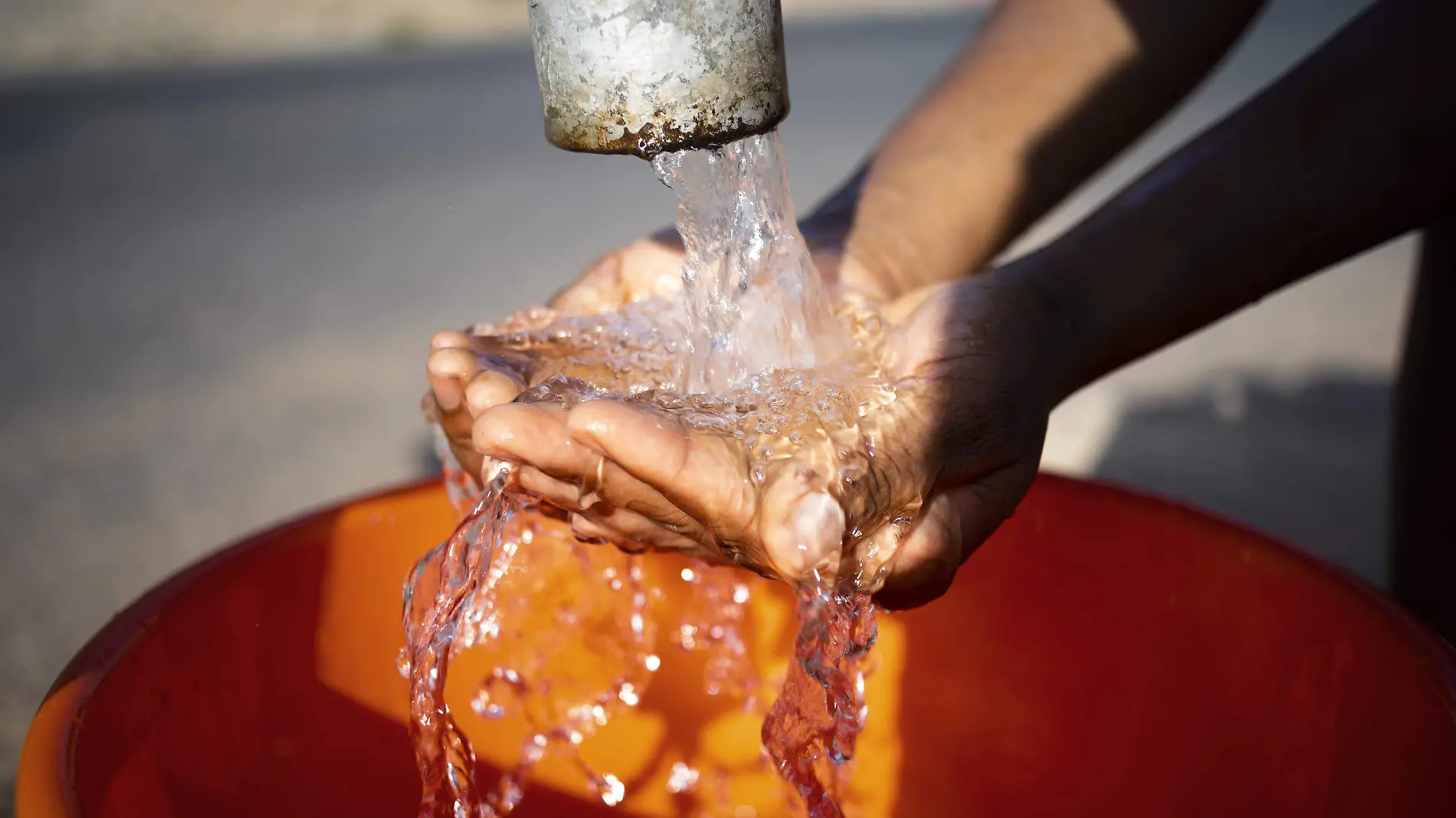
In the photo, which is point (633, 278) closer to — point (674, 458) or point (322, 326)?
point (674, 458)

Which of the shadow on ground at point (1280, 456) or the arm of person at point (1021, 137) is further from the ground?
the arm of person at point (1021, 137)

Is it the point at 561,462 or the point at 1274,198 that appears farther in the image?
the point at 1274,198

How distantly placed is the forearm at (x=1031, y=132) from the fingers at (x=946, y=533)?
1.09ft

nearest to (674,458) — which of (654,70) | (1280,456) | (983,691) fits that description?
(654,70)

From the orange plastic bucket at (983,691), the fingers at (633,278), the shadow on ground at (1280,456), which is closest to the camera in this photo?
the orange plastic bucket at (983,691)

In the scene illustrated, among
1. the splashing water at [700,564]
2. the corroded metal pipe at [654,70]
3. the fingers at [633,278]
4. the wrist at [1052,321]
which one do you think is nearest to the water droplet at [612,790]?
the splashing water at [700,564]

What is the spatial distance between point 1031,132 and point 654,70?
0.65 meters

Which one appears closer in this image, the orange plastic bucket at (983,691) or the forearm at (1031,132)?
the orange plastic bucket at (983,691)

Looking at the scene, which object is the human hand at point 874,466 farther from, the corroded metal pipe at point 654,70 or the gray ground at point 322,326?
the gray ground at point 322,326

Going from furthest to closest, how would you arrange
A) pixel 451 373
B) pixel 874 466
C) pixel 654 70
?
pixel 451 373
pixel 874 466
pixel 654 70

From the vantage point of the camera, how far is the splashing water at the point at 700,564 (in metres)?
0.84

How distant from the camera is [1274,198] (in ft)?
3.19

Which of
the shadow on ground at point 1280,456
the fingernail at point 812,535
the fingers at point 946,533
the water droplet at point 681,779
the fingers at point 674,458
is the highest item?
the fingers at point 674,458

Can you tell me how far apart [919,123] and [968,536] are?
1.88 ft
